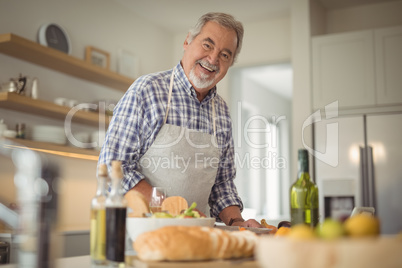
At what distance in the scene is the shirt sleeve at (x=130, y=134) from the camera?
1.74 meters

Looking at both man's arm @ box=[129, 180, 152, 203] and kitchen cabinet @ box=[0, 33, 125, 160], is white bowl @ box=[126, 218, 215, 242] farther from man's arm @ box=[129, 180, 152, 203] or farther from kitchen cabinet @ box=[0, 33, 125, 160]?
kitchen cabinet @ box=[0, 33, 125, 160]

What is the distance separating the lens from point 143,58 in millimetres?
4930

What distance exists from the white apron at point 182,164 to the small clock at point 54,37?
1.87 metres

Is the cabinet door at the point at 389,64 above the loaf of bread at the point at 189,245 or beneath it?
above

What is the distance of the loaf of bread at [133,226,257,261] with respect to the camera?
0.90 m

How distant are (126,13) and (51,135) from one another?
74.5 inches

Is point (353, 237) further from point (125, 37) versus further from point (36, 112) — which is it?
point (125, 37)

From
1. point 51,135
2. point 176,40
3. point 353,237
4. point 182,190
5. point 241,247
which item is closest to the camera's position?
point 353,237

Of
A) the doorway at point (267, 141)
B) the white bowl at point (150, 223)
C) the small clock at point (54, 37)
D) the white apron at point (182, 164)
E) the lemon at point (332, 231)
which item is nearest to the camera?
the lemon at point (332, 231)

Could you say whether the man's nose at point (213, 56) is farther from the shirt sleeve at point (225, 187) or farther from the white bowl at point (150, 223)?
the white bowl at point (150, 223)

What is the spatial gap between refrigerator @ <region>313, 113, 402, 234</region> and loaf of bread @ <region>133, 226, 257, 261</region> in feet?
10.3

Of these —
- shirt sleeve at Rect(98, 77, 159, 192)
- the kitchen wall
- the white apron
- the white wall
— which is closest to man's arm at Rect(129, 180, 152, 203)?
shirt sleeve at Rect(98, 77, 159, 192)

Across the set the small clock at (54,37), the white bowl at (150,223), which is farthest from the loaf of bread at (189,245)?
the small clock at (54,37)

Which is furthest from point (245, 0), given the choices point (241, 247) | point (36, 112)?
point (241, 247)
